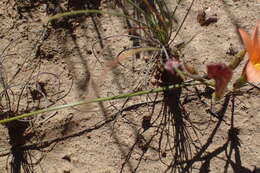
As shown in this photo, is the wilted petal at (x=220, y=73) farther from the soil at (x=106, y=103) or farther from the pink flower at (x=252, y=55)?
the soil at (x=106, y=103)

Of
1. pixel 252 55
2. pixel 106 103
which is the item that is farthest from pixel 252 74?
pixel 106 103

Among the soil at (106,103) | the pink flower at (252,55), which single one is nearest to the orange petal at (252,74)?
the pink flower at (252,55)

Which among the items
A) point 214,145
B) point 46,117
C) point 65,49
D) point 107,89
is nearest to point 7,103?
point 46,117

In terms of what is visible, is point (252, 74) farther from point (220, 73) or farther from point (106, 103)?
point (106, 103)

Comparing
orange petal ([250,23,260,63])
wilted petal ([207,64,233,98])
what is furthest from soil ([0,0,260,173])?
wilted petal ([207,64,233,98])

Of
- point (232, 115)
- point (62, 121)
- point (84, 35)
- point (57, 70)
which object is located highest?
point (84, 35)

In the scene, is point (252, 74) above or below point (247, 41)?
below

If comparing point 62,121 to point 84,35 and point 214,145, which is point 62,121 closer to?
point 84,35
